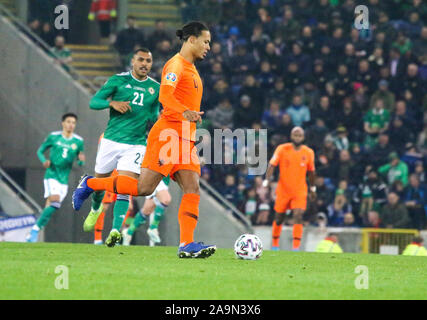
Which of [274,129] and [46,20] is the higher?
[46,20]

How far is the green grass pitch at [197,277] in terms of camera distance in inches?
286

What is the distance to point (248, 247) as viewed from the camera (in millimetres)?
11055

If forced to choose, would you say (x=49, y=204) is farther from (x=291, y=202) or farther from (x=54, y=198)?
(x=291, y=202)

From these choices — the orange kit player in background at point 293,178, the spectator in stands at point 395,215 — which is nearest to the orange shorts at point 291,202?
the orange kit player in background at point 293,178

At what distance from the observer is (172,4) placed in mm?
25203

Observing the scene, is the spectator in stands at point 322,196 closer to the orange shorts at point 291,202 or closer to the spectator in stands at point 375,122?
the spectator in stands at point 375,122

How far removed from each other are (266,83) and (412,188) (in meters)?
4.40

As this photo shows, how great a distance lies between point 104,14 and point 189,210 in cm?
1484

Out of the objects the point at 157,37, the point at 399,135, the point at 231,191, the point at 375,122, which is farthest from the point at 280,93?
the point at 157,37

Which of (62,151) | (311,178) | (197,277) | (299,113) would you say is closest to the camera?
(197,277)

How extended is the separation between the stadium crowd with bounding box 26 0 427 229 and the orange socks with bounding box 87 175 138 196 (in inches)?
366

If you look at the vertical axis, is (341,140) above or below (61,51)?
below

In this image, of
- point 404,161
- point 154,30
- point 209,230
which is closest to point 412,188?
point 404,161
